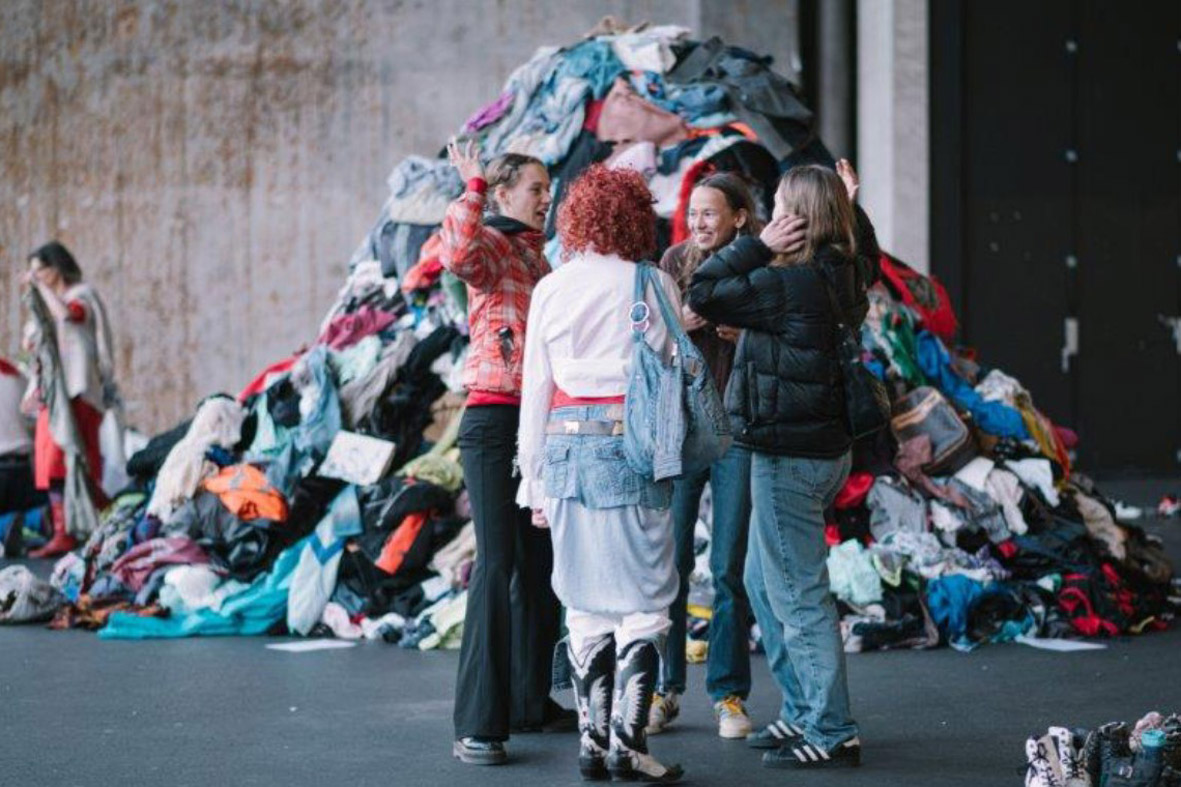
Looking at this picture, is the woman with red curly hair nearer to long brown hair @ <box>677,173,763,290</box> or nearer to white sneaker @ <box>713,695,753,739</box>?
white sneaker @ <box>713,695,753,739</box>

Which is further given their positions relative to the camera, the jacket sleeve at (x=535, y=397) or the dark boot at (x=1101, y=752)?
the jacket sleeve at (x=535, y=397)

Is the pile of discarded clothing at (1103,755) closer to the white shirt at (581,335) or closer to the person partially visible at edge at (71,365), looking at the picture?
the white shirt at (581,335)

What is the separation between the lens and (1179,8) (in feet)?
55.7

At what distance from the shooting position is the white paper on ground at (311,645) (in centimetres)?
849

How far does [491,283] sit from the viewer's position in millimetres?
6250

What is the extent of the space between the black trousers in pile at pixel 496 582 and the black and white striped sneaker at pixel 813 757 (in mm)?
885

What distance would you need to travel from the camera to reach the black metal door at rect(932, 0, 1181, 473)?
16.5 metres

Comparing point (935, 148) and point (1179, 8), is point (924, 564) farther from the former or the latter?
point (1179, 8)

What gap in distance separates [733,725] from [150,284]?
1253 cm

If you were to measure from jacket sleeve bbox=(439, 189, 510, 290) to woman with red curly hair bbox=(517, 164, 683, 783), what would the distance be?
0.44 metres

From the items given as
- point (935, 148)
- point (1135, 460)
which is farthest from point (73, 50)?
point (1135, 460)

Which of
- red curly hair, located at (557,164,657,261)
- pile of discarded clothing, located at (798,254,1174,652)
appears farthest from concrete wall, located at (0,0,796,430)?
red curly hair, located at (557,164,657,261)

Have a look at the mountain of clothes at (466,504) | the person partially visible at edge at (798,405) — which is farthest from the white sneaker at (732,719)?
the mountain of clothes at (466,504)

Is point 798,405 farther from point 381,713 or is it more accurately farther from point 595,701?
point 381,713
